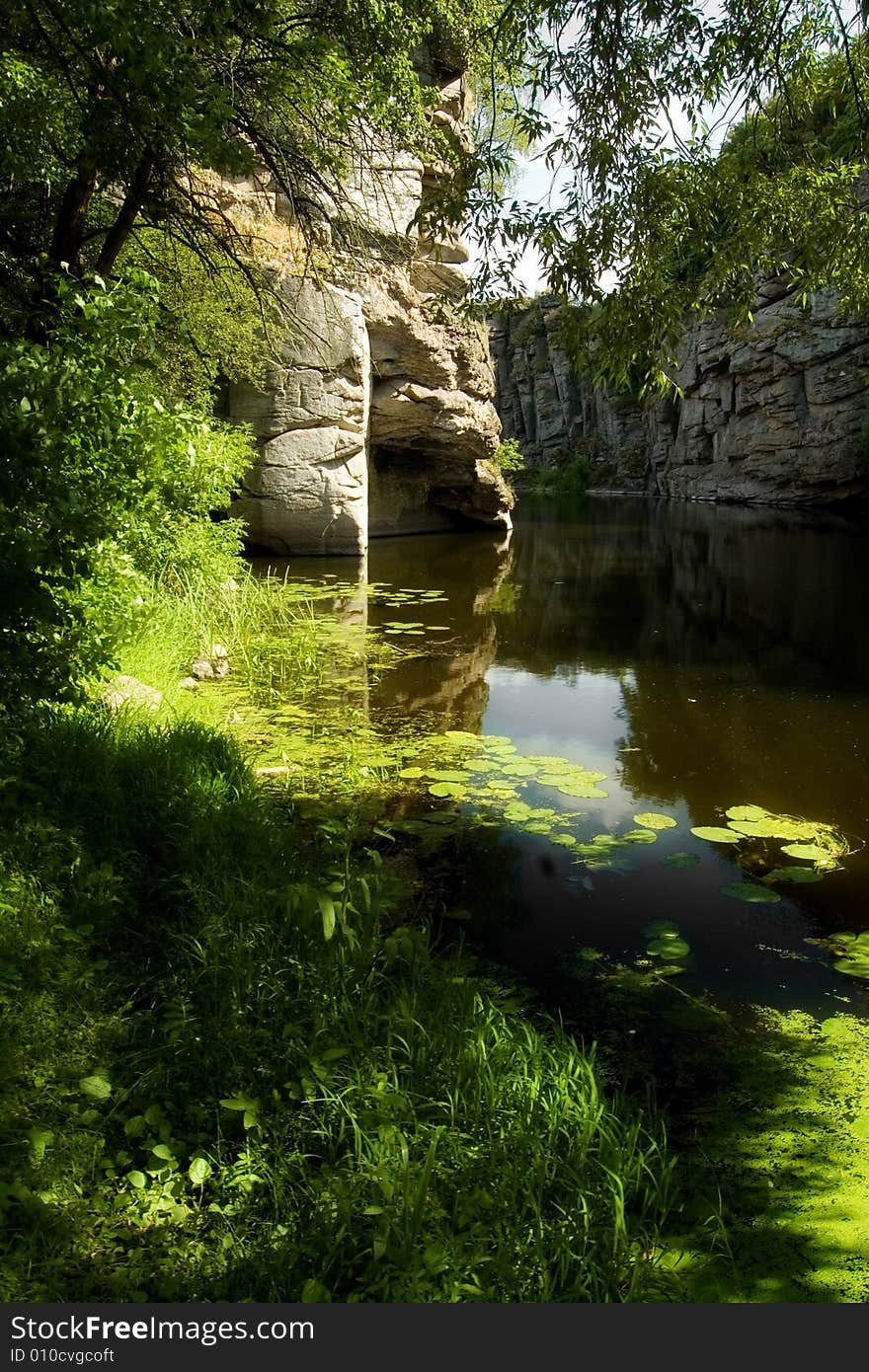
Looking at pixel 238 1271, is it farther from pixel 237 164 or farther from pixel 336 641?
pixel 336 641

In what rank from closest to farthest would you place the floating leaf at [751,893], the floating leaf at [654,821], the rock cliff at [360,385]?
1. the floating leaf at [751,893]
2. the floating leaf at [654,821]
3. the rock cliff at [360,385]

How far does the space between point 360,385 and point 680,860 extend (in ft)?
48.4

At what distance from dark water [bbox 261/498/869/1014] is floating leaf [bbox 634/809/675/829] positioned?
0.30 ft

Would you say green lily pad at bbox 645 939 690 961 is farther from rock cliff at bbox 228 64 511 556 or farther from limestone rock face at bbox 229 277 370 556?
limestone rock face at bbox 229 277 370 556

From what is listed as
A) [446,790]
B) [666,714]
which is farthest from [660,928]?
[666,714]

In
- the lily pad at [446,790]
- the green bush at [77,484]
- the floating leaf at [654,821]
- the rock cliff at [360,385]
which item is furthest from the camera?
the rock cliff at [360,385]

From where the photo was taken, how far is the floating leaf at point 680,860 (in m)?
5.68

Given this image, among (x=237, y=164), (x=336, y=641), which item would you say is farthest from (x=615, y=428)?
(x=237, y=164)

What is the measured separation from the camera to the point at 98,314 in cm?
420

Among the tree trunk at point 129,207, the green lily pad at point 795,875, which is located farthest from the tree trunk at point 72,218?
the green lily pad at point 795,875

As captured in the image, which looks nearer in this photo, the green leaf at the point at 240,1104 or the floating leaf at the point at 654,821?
the green leaf at the point at 240,1104

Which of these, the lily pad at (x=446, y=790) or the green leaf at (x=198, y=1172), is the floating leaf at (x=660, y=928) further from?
the green leaf at (x=198, y=1172)

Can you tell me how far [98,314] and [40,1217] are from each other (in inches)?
141

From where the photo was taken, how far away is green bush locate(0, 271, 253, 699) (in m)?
3.89
